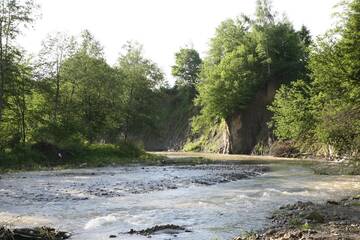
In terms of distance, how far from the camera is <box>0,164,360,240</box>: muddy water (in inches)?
566

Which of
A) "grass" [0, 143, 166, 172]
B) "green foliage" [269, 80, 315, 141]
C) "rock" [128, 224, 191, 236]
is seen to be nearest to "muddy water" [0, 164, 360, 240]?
"rock" [128, 224, 191, 236]

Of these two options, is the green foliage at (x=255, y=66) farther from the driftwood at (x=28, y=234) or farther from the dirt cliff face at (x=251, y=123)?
the driftwood at (x=28, y=234)

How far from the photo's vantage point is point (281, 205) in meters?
18.5

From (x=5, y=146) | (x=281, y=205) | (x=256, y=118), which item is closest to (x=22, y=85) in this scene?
(x=5, y=146)

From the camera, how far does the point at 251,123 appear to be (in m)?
74.0

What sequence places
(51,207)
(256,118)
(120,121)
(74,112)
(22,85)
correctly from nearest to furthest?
(51,207) < (22,85) < (74,112) < (120,121) < (256,118)

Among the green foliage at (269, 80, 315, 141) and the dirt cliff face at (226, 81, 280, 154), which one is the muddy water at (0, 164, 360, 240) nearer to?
the green foliage at (269, 80, 315, 141)

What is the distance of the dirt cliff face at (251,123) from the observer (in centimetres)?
7238

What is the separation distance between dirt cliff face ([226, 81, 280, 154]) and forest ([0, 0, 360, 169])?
0.52ft

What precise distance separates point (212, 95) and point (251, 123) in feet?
24.7

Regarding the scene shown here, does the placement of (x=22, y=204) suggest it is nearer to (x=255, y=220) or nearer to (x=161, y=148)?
(x=255, y=220)

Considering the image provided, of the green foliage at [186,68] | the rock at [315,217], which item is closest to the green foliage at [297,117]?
the rock at [315,217]

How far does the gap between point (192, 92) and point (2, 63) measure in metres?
76.7

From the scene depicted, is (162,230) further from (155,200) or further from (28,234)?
(155,200)
